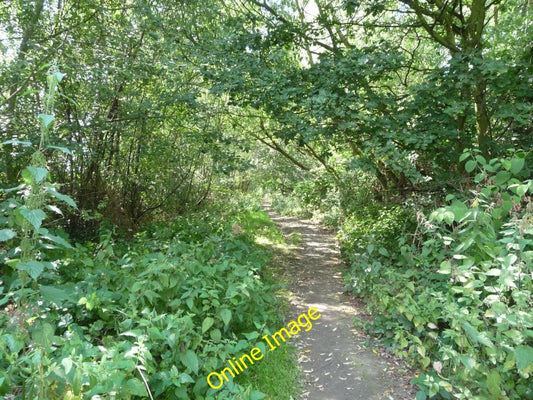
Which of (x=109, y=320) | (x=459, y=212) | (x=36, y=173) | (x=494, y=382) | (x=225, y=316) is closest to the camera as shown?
(x=36, y=173)

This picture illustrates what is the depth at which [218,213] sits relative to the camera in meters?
8.80

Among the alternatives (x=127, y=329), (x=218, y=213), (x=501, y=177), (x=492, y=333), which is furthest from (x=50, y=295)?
(x=218, y=213)

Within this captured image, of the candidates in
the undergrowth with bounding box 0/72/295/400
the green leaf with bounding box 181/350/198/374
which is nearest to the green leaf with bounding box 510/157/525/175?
the undergrowth with bounding box 0/72/295/400

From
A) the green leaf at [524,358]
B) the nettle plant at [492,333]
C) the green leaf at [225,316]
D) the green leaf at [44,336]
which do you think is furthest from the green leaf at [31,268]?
the green leaf at [524,358]

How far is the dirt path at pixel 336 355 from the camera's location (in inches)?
116

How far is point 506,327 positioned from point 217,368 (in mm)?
2147

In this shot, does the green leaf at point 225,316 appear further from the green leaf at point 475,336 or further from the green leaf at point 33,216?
the green leaf at point 475,336

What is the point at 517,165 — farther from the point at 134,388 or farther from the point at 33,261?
the point at 33,261

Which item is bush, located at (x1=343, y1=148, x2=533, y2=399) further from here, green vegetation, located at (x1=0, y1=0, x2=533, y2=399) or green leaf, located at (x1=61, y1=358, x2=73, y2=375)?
green leaf, located at (x1=61, y1=358, x2=73, y2=375)

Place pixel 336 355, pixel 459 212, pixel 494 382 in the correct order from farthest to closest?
pixel 336 355 → pixel 459 212 → pixel 494 382

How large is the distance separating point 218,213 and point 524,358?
24.2 ft

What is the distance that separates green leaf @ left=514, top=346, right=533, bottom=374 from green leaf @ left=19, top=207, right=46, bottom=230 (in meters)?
2.96

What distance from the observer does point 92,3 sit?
4.97m

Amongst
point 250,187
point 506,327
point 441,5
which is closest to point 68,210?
point 506,327
